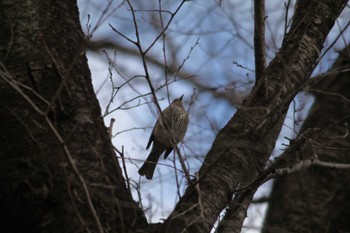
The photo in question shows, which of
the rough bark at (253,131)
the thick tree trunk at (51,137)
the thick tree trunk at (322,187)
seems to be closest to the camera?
the thick tree trunk at (51,137)

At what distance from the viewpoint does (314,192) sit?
6.44 metres

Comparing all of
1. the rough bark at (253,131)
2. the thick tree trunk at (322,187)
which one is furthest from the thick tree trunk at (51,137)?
the thick tree trunk at (322,187)

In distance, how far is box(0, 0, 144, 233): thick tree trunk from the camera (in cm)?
239

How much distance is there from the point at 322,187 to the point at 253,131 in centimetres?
351

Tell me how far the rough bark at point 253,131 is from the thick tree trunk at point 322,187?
218 centimetres

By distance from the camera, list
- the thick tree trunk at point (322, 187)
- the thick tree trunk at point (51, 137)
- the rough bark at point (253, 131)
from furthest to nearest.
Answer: the thick tree trunk at point (322, 187) → the rough bark at point (253, 131) → the thick tree trunk at point (51, 137)

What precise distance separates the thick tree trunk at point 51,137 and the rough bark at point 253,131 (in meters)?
0.45

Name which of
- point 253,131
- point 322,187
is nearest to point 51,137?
point 253,131

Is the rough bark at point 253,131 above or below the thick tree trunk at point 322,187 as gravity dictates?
below

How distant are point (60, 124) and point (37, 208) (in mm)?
421

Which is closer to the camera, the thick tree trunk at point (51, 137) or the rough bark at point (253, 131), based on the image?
the thick tree trunk at point (51, 137)

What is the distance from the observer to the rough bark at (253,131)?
3.00 metres

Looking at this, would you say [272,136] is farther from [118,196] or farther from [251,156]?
[118,196]

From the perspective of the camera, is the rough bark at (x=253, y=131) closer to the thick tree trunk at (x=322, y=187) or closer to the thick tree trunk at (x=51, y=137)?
the thick tree trunk at (x=51, y=137)
